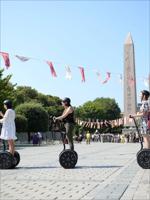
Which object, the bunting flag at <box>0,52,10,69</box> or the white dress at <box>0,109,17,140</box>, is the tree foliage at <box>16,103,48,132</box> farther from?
the white dress at <box>0,109,17,140</box>

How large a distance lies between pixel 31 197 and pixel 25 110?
61.4 metres

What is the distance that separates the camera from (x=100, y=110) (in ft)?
393

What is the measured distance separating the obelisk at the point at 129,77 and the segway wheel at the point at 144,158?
41473 mm

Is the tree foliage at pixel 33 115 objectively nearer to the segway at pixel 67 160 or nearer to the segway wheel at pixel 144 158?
the segway at pixel 67 160

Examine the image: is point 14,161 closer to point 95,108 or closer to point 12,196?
point 12,196

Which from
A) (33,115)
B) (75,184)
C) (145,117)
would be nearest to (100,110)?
(33,115)

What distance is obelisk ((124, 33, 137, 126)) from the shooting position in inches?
2147

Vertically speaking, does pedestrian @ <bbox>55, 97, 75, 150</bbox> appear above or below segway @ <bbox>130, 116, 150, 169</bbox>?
above

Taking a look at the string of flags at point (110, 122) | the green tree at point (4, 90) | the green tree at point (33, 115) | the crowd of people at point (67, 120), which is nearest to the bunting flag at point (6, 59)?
the string of flags at point (110, 122)

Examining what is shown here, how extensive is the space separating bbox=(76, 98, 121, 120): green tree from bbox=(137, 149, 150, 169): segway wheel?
106m

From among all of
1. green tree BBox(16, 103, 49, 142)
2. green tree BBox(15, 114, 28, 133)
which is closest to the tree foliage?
green tree BBox(16, 103, 49, 142)

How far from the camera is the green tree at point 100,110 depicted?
12000cm

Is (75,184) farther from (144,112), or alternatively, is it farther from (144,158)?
(144,112)

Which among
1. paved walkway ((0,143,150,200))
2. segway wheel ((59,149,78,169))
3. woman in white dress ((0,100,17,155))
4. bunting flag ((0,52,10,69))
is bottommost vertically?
paved walkway ((0,143,150,200))
